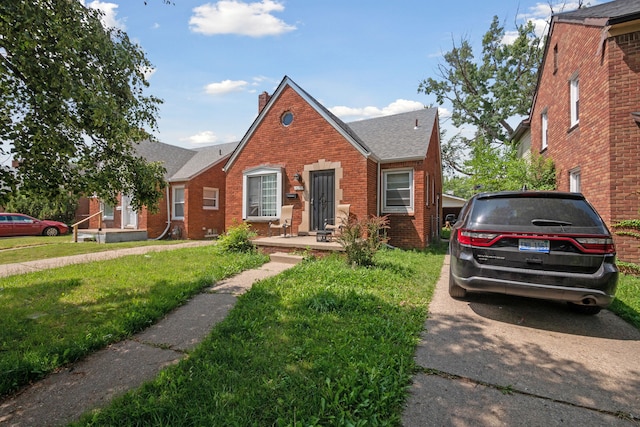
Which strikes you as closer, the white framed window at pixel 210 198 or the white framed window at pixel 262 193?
the white framed window at pixel 262 193

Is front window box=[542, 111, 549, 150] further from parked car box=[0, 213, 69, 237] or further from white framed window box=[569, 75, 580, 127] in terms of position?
parked car box=[0, 213, 69, 237]

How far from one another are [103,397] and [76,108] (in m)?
3.22

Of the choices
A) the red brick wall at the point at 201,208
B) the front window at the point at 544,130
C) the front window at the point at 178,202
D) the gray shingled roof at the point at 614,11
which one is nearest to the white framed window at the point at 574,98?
the gray shingled roof at the point at 614,11

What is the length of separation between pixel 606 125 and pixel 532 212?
216 inches

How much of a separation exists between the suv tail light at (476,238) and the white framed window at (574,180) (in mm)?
7709

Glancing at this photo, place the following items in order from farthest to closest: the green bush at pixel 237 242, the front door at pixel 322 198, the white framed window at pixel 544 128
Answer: the white framed window at pixel 544 128, the front door at pixel 322 198, the green bush at pixel 237 242

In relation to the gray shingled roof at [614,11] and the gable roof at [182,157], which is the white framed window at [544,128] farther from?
the gable roof at [182,157]

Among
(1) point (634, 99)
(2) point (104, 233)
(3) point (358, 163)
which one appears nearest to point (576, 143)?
(1) point (634, 99)

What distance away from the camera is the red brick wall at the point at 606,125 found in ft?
22.7

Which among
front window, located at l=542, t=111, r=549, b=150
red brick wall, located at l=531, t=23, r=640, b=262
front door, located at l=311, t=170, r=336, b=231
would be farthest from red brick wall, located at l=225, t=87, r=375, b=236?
front window, located at l=542, t=111, r=549, b=150

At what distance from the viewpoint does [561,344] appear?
3.46 m

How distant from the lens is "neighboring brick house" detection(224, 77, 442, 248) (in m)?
10.7

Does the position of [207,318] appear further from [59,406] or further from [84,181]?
[84,181]

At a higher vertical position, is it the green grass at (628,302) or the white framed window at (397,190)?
the white framed window at (397,190)
